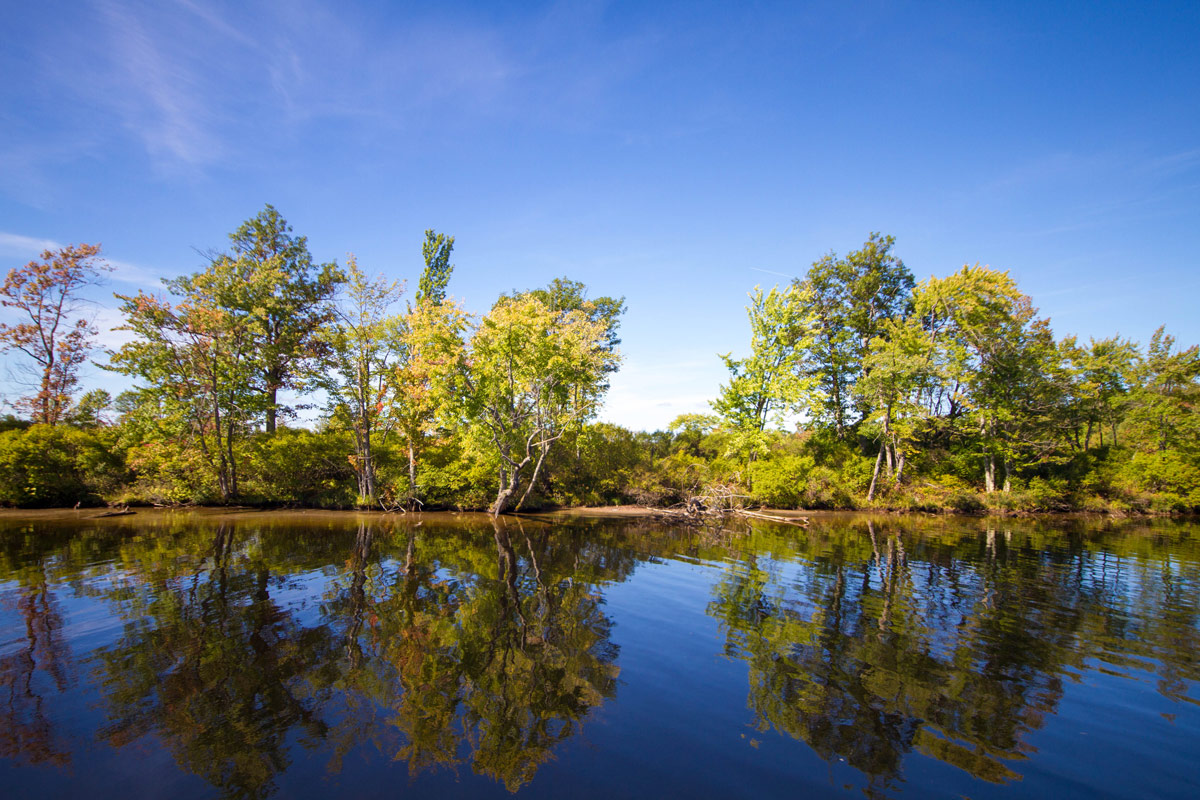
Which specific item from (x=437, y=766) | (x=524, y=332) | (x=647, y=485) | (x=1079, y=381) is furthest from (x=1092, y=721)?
(x=1079, y=381)

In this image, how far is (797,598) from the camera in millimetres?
10797

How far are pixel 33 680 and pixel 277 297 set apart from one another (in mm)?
27687

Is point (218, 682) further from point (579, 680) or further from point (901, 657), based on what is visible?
point (901, 657)

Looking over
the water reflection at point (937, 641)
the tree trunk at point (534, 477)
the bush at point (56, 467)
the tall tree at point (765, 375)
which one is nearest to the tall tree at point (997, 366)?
the tall tree at point (765, 375)

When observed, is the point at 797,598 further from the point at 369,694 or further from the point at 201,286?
the point at 201,286

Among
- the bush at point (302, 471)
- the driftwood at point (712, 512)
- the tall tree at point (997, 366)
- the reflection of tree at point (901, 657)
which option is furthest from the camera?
the tall tree at point (997, 366)

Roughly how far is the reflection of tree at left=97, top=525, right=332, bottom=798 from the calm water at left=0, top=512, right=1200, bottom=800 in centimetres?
3

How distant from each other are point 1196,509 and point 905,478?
58.2 feet

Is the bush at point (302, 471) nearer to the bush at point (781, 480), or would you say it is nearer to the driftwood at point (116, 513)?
the driftwood at point (116, 513)

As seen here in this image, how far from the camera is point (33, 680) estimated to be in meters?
6.22

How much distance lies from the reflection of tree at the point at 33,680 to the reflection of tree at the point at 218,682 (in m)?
0.44

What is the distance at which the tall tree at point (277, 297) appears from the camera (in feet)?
91.1

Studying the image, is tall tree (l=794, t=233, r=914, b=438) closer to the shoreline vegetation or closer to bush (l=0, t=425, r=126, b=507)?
the shoreline vegetation

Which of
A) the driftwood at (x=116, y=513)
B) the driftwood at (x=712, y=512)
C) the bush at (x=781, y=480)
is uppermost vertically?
the bush at (x=781, y=480)
